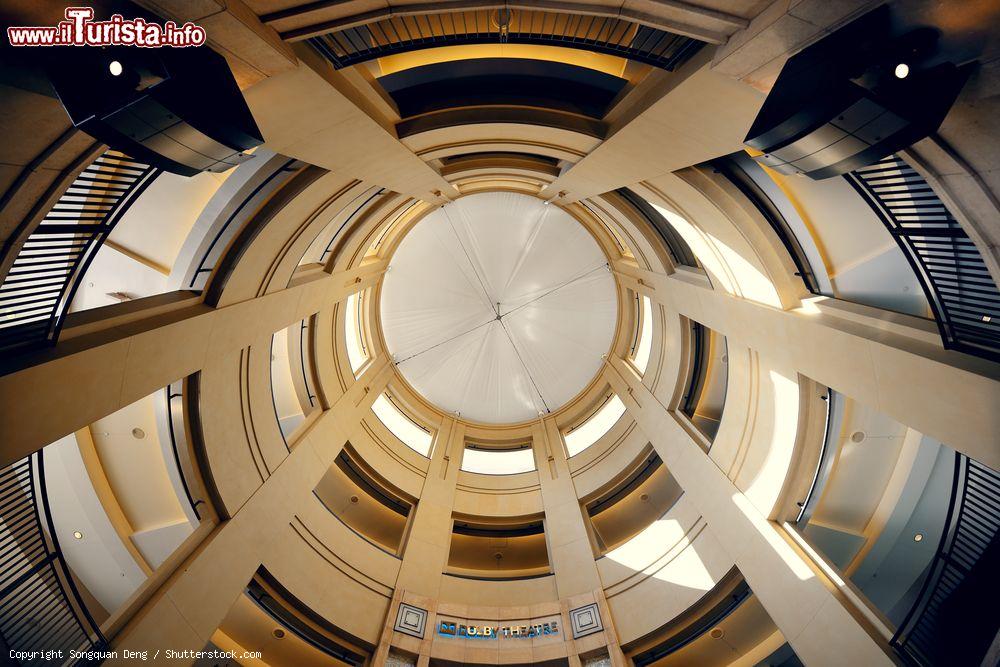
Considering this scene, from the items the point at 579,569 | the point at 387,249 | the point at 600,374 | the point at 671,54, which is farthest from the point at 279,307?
the point at 600,374

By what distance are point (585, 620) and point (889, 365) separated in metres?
8.80

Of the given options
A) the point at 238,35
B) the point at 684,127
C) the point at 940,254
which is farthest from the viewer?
the point at 684,127

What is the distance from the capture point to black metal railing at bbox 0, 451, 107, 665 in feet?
13.1

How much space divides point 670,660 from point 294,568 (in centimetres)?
797

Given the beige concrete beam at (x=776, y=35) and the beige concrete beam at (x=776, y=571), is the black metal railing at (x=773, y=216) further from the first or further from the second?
the beige concrete beam at (x=776, y=571)

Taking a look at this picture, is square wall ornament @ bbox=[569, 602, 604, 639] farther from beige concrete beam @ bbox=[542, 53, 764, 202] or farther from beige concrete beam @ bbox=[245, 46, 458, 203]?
beige concrete beam @ bbox=[245, 46, 458, 203]

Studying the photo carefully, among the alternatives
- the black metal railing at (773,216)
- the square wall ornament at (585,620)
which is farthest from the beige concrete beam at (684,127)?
the square wall ornament at (585,620)

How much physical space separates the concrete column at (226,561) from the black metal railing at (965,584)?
8498mm

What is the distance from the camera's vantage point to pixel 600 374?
16.5 m

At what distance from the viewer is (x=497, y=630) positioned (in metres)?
9.99

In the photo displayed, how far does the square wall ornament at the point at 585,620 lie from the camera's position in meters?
9.62

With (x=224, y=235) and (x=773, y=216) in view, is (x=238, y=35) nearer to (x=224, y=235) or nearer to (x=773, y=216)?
(x=224, y=235)

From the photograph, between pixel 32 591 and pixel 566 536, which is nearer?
pixel 32 591

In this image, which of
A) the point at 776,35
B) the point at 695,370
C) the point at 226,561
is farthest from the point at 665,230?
the point at 226,561
